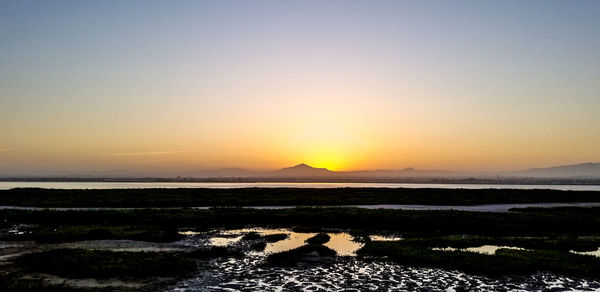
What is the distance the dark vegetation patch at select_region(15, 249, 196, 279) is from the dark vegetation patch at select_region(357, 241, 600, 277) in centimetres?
1200

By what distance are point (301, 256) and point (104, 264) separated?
11.0m

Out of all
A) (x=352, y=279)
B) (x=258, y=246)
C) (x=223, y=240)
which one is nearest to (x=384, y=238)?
(x=258, y=246)

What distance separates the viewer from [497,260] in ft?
78.1

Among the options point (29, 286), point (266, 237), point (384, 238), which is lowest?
point (384, 238)

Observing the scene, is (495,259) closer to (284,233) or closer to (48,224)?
(284,233)

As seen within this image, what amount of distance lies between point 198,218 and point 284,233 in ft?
43.2

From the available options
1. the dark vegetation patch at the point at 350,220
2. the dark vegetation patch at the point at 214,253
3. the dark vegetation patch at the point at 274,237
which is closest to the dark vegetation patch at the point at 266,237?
the dark vegetation patch at the point at 274,237

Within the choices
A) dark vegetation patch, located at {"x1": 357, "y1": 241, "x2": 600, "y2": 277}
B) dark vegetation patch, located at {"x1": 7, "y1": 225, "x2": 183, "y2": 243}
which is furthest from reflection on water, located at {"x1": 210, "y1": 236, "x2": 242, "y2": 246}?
dark vegetation patch, located at {"x1": 357, "y1": 241, "x2": 600, "y2": 277}

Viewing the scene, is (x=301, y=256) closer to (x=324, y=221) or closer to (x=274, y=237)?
(x=274, y=237)

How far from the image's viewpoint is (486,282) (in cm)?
2017

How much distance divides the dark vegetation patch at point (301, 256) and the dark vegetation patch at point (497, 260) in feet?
8.58

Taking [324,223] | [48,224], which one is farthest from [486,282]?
[48,224]

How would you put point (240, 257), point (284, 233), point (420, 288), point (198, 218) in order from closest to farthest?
point (420, 288)
point (240, 257)
point (284, 233)
point (198, 218)

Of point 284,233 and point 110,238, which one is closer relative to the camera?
point 110,238
